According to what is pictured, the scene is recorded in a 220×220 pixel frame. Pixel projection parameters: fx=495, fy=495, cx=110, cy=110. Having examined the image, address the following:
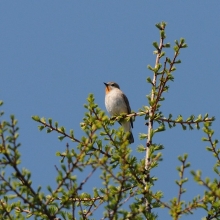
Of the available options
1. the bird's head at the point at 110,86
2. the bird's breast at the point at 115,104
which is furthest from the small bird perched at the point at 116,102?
the bird's head at the point at 110,86

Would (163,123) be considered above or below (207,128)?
above

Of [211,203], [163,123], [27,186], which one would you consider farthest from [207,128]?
[27,186]

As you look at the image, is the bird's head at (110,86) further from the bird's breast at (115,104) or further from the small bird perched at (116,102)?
the bird's breast at (115,104)

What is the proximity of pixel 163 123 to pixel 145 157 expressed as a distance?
Answer: 2.77ft

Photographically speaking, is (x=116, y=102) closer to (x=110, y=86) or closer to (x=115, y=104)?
(x=115, y=104)

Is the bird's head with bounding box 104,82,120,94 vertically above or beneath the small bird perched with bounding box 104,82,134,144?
above

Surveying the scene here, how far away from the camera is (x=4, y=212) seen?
4883 mm

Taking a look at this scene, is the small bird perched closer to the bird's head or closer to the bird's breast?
the bird's breast

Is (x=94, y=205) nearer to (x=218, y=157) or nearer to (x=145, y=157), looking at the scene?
(x=145, y=157)

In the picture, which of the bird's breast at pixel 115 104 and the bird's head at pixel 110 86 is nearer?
the bird's breast at pixel 115 104

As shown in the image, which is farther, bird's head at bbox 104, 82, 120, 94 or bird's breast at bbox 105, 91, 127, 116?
bird's head at bbox 104, 82, 120, 94

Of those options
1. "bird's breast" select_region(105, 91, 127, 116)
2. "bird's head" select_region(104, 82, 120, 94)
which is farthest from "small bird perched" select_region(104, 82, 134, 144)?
"bird's head" select_region(104, 82, 120, 94)

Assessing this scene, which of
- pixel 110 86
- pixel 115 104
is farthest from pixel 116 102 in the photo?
pixel 110 86

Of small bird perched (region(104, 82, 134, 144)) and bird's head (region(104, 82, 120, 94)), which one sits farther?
bird's head (region(104, 82, 120, 94))
